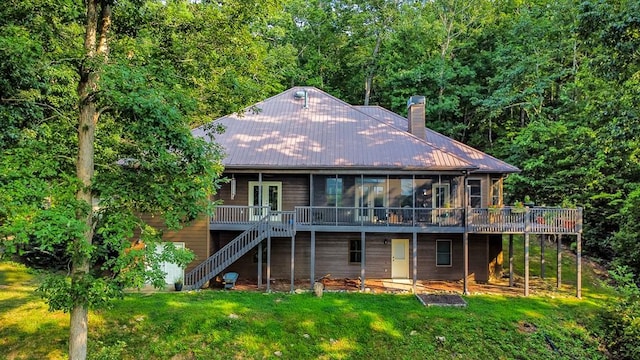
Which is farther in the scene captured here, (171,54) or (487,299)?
(487,299)

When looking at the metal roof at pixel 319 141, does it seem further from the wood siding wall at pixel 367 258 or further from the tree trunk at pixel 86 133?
the tree trunk at pixel 86 133

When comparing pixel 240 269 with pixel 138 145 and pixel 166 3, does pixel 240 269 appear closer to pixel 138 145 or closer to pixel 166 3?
pixel 138 145

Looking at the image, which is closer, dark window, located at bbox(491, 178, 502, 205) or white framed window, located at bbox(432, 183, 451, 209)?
white framed window, located at bbox(432, 183, 451, 209)

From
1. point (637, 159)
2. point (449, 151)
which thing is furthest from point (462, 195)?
point (637, 159)

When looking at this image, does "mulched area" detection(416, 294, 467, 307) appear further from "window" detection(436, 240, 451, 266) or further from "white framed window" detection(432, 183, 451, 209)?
"white framed window" detection(432, 183, 451, 209)

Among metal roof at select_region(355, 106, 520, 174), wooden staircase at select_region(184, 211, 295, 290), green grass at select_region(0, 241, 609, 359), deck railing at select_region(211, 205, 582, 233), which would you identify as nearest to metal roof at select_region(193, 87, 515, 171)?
metal roof at select_region(355, 106, 520, 174)

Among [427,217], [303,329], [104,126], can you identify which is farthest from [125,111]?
[427,217]

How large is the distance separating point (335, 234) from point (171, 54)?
1029cm

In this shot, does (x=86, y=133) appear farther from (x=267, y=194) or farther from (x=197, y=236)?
(x=267, y=194)

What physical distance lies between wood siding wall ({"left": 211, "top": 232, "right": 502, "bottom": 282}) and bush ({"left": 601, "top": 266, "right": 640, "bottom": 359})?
4.79m

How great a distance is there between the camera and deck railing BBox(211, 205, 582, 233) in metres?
13.9

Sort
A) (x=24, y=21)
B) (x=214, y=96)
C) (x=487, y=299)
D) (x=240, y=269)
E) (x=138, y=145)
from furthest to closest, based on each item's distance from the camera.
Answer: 1. (x=240, y=269)
2. (x=487, y=299)
3. (x=214, y=96)
4. (x=138, y=145)
5. (x=24, y=21)

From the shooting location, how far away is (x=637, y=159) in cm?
1680

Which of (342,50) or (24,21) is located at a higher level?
(342,50)
